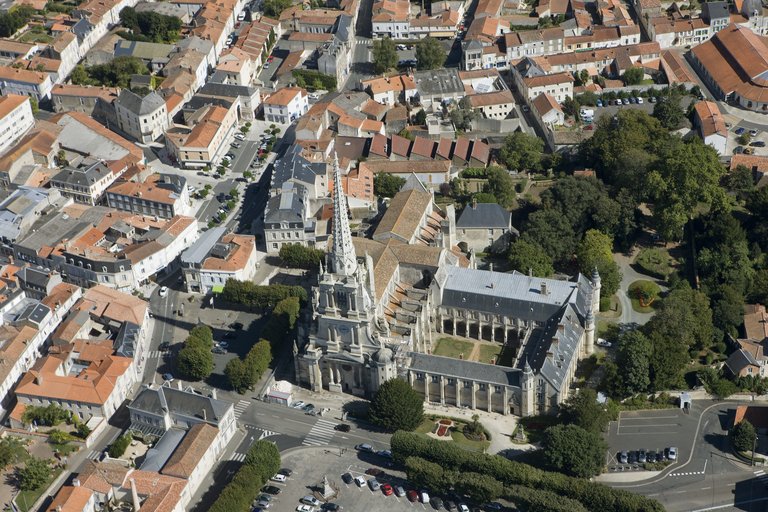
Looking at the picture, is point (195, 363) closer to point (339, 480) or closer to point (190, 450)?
point (190, 450)

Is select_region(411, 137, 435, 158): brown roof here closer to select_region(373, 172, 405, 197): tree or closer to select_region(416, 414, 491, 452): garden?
select_region(373, 172, 405, 197): tree

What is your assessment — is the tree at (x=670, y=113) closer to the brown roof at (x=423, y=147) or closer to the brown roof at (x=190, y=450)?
the brown roof at (x=423, y=147)

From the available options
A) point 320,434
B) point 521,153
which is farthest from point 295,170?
point 320,434

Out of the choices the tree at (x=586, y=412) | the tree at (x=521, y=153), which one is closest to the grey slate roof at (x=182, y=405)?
the tree at (x=586, y=412)

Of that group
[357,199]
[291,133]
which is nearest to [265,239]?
[357,199]

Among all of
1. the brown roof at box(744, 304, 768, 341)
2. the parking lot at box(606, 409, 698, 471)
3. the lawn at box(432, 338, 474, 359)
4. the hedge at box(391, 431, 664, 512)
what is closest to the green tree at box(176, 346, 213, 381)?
the hedge at box(391, 431, 664, 512)

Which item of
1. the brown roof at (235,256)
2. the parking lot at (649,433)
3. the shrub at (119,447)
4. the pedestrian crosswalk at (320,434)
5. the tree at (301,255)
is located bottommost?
the pedestrian crosswalk at (320,434)
